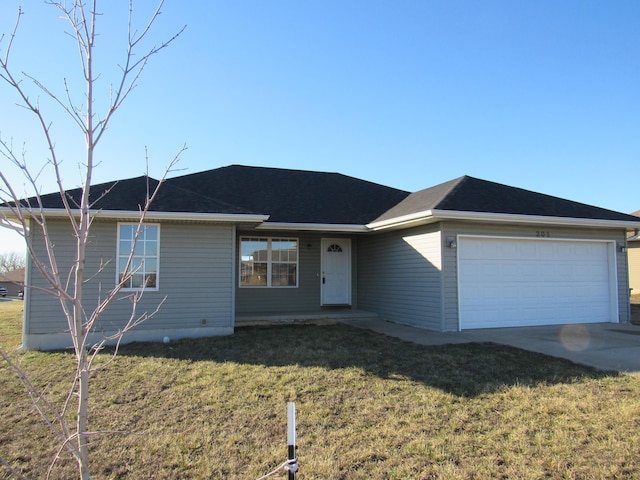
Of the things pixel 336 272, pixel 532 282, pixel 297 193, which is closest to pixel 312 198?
pixel 297 193

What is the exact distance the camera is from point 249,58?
696 cm

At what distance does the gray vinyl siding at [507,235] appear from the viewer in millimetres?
9688

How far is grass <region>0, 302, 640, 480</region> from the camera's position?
142 inches

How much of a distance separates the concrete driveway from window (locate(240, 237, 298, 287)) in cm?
264

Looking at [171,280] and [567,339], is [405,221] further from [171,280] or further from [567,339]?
[171,280]

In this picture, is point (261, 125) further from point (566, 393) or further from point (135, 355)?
point (566, 393)

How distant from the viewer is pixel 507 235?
10414 millimetres

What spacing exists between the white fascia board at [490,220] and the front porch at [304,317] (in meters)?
2.60

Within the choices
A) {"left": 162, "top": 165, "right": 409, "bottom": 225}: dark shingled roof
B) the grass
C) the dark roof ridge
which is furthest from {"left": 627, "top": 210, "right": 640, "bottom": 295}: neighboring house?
the grass

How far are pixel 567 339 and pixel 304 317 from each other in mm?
6176

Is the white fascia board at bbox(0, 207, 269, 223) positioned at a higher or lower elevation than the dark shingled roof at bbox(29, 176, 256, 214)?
lower

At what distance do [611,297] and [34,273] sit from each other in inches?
539

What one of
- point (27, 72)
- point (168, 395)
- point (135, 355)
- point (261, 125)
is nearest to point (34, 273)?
point (135, 355)

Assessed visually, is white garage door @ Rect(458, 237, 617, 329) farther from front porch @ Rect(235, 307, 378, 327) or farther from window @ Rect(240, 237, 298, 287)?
window @ Rect(240, 237, 298, 287)
